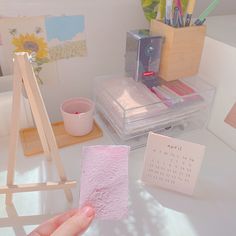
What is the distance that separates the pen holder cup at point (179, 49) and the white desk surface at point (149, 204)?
0.69 feet

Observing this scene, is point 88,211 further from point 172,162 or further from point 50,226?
point 172,162

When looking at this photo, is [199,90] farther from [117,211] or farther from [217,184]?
[117,211]

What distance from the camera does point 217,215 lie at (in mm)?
493

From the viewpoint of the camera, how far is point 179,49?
0.60 metres

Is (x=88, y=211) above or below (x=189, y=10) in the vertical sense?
below

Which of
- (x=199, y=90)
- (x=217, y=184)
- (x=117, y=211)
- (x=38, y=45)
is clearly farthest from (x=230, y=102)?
(x=38, y=45)

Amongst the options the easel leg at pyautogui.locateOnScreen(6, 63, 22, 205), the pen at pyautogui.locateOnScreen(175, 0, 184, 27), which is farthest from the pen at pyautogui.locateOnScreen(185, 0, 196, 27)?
the easel leg at pyautogui.locateOnScreen(6, 63, 22, 205)

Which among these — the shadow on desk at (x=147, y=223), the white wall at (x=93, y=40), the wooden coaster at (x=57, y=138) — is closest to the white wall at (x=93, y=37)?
the white wall at (x=93, y=40)

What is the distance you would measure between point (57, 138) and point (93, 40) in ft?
0.90

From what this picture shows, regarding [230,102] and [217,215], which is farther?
[230,102]

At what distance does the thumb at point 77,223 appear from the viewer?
349 millimetres

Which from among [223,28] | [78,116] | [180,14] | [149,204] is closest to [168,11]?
[180,14]

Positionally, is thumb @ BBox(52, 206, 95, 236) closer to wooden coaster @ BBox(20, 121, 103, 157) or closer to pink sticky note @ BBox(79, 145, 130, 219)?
pink sticky note @ BBox(79, 145, 130, 219)

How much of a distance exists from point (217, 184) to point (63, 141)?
1.20 feet
